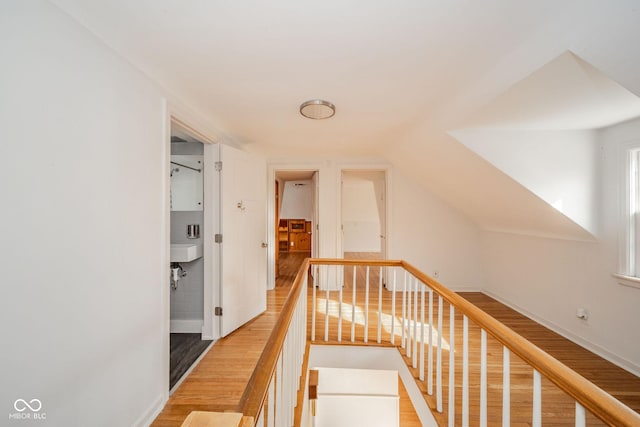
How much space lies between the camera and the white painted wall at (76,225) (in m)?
0.90

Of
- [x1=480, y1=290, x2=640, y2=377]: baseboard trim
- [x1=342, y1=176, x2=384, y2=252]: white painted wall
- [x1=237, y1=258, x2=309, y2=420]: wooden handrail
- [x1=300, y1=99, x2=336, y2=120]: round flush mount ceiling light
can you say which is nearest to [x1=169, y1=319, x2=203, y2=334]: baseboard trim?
[x1=237, y1=258, x2=309, y2=420]: wooden handrail

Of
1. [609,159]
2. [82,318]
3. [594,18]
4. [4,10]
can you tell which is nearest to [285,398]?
[82,318]

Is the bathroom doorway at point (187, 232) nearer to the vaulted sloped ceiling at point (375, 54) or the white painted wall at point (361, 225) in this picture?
the vaulted sloped ceiling at point (375, 54)

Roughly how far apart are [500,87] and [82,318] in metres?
2.66

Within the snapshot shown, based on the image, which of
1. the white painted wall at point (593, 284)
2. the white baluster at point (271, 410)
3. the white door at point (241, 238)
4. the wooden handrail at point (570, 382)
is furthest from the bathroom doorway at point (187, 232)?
the white painted wall at point (593, 284)

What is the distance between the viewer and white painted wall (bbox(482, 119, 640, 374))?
2.07m

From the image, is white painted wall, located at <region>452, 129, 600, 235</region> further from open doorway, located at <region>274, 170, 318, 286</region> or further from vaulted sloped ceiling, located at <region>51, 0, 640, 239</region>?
open doorway, located at <region>274, 170, 318, 286</region>

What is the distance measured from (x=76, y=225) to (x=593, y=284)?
3996mm

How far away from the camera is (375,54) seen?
1.38m

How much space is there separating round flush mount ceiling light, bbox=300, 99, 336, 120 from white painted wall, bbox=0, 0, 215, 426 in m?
1.08

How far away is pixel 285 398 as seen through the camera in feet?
3.92

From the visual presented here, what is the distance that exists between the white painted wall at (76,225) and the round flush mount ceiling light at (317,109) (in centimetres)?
108

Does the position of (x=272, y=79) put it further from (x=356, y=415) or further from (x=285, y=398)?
(x=356, y=415)

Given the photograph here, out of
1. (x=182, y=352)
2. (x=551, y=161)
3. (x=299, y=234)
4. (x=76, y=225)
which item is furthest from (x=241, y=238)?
(x=299, y=234)
